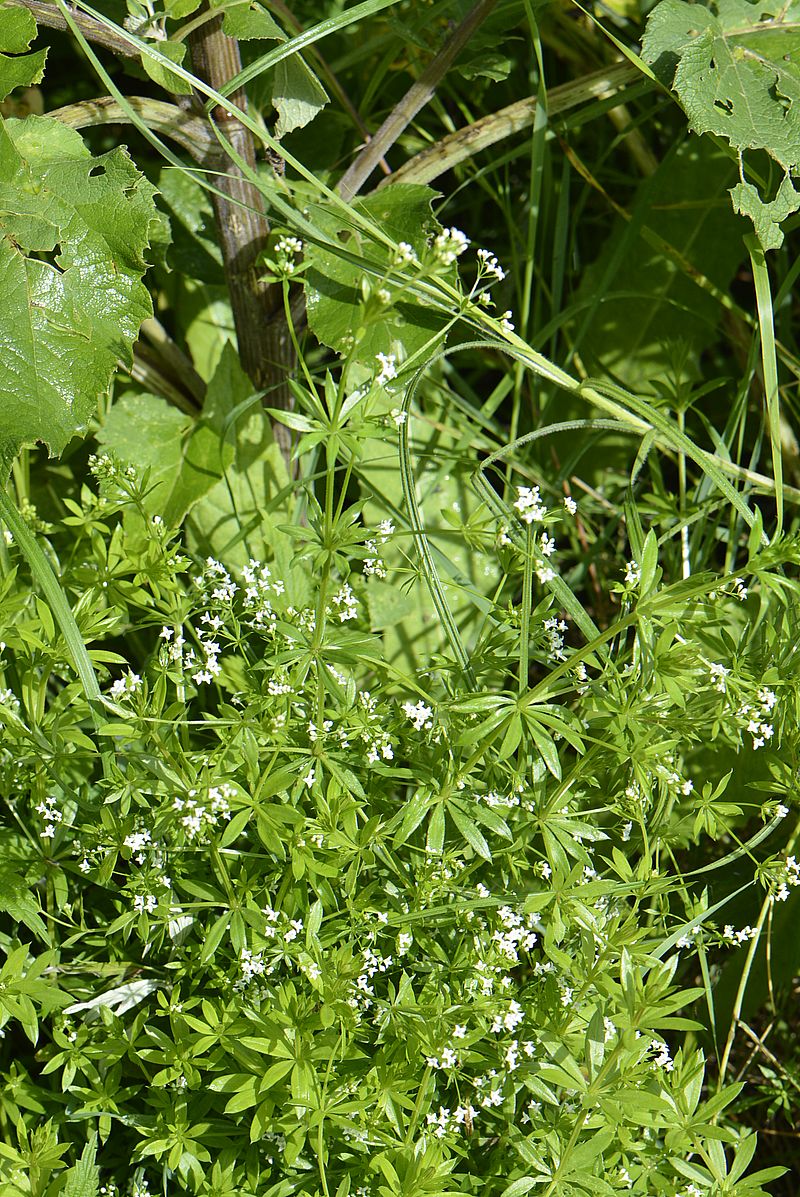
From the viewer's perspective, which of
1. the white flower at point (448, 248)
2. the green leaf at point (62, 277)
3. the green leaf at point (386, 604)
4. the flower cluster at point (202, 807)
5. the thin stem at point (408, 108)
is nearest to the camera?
the white flower at point (448, 248)

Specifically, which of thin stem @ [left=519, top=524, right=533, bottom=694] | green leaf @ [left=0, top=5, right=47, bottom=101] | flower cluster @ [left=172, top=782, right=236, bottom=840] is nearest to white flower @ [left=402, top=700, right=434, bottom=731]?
thin stem @ [left=519, top=524, right=533, bottom=694]

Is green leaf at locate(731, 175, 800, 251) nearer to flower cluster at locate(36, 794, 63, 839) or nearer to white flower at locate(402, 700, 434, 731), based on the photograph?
white flower at locate(402, 700, 434, 731)

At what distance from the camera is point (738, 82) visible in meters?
1.60

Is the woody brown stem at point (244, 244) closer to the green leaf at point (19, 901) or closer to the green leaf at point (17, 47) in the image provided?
the green leaf at point (17, 47)

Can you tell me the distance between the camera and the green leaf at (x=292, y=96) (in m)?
1.56

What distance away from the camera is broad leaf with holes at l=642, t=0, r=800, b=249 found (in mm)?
1546

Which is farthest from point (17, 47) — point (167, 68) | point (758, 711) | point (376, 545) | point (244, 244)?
point (758, 711)

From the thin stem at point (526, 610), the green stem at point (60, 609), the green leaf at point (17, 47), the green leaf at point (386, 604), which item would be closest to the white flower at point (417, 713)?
the thin stem at point (526, 610)

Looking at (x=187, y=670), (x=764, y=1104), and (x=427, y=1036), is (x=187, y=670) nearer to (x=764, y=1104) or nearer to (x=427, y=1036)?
(x=427, y=1036)

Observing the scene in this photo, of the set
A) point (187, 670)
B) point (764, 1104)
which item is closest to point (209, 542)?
point (187, 670)

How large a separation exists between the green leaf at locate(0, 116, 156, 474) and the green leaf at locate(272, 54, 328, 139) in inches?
9.8

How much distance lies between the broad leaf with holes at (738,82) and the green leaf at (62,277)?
0.82 metres

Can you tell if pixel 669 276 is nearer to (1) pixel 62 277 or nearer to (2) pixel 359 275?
(2) pixel 359 275

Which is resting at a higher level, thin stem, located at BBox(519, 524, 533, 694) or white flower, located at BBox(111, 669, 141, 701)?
thin stem, located at BBox(519, 524, 533, 694)
